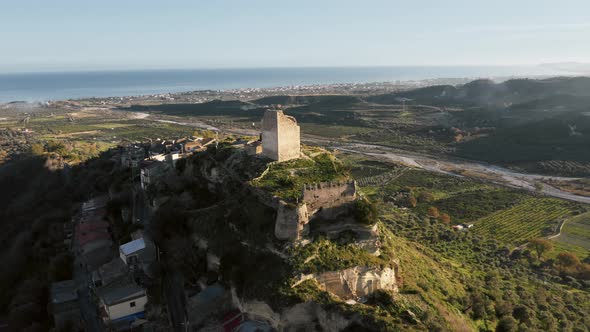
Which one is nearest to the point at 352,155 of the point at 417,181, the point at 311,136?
the point at 417,181

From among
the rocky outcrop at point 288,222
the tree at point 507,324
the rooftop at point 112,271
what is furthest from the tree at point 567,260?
the rooftop at point 112,271

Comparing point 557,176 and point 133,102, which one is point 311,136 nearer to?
point 557,176

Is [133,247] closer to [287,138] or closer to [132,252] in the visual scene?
[132,252]

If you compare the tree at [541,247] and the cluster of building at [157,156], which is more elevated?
the cluster of building at [157,156]

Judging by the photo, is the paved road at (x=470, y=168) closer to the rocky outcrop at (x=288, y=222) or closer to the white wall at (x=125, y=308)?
the rocky outcrop at (x=288, y=222)

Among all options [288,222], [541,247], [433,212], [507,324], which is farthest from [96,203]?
[541,247]

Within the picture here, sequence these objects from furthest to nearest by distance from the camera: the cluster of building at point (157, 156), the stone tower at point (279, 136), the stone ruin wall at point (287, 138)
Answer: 1. the cluster of building at point (157, 156)
2. the stone ruin wall at point (287, 138)
3. the stone tower at point (279, 136)

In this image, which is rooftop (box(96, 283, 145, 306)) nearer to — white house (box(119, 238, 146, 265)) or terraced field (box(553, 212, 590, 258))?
white house (box(119, 238, 146, 265))

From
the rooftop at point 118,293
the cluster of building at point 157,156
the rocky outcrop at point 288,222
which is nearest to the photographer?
the rocky outcrop at point 288,222
